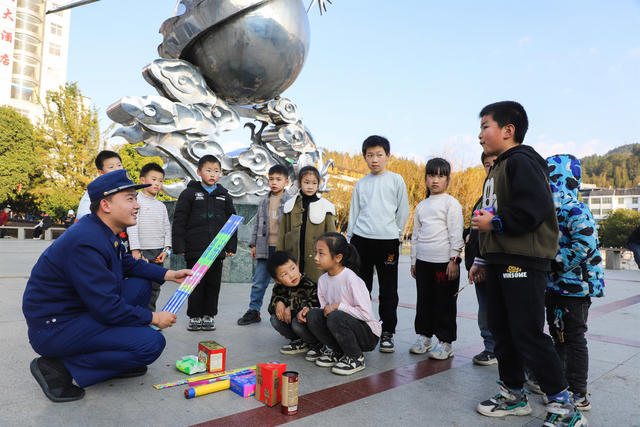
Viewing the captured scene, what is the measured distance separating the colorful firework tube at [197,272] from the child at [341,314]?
71 centimetres

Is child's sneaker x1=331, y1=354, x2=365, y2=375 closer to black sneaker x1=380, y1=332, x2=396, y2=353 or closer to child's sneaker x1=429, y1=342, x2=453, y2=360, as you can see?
black sneaker x1=380, y1=332, x2=396, y2=353

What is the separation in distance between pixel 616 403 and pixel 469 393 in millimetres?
792

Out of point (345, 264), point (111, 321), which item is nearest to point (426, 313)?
point (345, 264)

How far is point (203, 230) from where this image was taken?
404 cm

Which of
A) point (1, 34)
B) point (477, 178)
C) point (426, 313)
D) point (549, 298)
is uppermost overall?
point (1, 34)

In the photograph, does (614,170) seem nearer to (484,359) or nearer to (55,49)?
(55,49)

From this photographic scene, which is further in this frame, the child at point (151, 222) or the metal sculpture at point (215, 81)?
the metal sculpture at point (215, 81)

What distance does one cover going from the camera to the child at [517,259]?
6.57 ft

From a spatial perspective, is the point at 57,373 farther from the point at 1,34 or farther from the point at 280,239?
the point at 1,34

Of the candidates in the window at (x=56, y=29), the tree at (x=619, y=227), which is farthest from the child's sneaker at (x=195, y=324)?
the tree at (x=619, y=227)

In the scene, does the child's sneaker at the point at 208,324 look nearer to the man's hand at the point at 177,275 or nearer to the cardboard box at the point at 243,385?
the man's hand at the point at 177,275

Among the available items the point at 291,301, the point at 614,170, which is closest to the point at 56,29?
the point at 291,301

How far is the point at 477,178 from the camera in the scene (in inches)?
945

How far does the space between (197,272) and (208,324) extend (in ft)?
4.08
